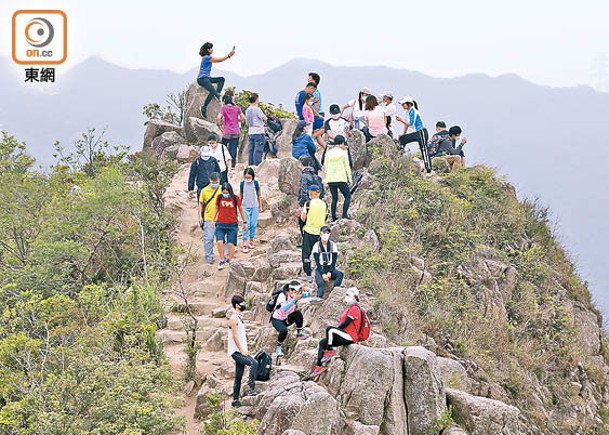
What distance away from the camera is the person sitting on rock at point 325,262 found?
1096 centimetres

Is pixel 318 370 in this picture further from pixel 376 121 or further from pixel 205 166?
pixel 376 121

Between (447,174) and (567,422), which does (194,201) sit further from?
(567,422)

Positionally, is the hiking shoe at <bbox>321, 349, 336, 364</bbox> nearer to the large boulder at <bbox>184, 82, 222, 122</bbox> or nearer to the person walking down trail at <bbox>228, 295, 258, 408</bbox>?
the person walking down trail at <bbox>228, 295, 258, 408</bbox>

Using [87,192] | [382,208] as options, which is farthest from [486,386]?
[87,192]

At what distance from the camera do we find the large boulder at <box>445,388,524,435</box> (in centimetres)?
941

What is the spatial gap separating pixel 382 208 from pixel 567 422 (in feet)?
19.5

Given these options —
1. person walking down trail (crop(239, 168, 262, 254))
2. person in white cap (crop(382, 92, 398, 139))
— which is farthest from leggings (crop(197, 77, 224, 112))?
person walking down trail (crop(239, 168, 262, 254))

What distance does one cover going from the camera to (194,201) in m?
18.0

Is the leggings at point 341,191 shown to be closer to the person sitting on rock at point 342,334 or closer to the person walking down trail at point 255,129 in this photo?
the person sitting on rock at point 342,334

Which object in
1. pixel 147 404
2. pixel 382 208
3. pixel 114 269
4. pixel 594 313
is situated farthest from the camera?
pixel 594 313

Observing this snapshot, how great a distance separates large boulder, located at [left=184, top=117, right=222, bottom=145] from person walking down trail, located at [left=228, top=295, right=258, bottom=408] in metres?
14.4

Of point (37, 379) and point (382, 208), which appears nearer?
point (37, 379)

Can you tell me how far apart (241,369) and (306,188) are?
5.04 metres

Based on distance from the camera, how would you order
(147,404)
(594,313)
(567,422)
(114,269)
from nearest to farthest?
(147,404)
(567,422)
(114,269)
(594,313)
